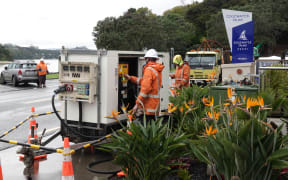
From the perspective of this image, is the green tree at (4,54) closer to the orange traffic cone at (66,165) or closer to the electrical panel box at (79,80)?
the electrical panel box at (79,80)

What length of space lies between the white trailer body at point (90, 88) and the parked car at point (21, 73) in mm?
16819

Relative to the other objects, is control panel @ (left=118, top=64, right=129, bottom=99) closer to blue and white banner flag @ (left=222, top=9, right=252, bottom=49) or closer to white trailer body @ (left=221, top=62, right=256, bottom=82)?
white trailer body @ (left=221, top=62, right=256, bottom=82)

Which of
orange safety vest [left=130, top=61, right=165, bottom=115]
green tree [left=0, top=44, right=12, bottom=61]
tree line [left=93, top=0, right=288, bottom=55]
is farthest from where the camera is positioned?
green tree [left=0, top=44, right=12, bottom=61]

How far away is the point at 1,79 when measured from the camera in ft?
81.7

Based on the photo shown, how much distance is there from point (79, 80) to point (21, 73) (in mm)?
17589

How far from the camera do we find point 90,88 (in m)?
6.38

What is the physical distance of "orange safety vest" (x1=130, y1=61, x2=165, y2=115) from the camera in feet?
19.0

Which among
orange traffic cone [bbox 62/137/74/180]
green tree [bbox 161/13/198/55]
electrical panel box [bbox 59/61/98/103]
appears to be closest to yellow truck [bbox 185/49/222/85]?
electrical panel box [bbox 59/61/98/103]

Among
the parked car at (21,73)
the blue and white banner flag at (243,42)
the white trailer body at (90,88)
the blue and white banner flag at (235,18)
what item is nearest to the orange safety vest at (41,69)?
the parked car at (21,73)

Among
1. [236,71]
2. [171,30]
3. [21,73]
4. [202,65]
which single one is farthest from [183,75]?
[171,30]

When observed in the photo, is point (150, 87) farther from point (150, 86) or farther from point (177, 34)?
point (177, 34)

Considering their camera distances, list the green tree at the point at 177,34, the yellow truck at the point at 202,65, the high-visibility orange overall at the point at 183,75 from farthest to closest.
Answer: the green tree at the point at 177,34 < the yellow truck at the point at 202,65 < the high-visibility orange overall at the point at 183,75

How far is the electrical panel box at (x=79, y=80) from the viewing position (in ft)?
20.9

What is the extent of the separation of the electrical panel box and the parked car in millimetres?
17096
